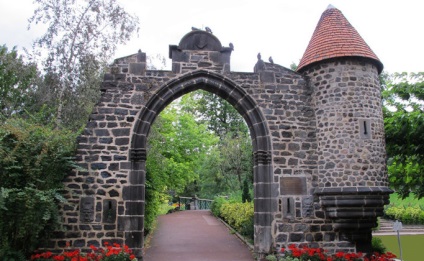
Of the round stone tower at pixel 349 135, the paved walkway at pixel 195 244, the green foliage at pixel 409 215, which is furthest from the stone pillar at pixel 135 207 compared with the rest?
the green foliage at pixel 409 215

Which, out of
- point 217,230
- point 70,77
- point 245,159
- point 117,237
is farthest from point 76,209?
point 245,159

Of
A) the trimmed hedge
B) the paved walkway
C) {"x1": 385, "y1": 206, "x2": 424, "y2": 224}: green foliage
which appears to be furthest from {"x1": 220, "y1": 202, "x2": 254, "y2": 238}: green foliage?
{"x1": 385, "y1": 206, "x2": 424, "y2": 224}: green foliage

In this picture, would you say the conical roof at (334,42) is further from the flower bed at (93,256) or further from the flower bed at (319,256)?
the flower bed at (93,256)

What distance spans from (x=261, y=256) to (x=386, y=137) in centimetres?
459

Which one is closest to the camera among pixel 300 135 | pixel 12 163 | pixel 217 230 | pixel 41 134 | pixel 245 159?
pixel 12 163

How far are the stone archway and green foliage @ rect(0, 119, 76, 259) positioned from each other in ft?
4.90

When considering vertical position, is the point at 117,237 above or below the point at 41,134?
below

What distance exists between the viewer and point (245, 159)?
2097 cm

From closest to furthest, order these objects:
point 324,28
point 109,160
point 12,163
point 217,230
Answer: point 12,163, point 109,160, point 324,28, point 217,230

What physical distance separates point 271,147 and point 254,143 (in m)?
0.45

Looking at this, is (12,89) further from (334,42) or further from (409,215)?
(409,215)

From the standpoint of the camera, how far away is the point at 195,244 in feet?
37.0

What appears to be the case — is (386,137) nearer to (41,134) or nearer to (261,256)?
(261,256)

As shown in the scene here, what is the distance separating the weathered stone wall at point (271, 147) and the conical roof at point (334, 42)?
247 millimetres
